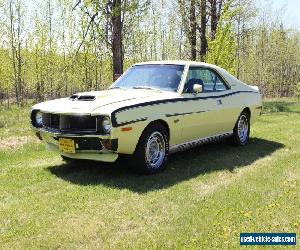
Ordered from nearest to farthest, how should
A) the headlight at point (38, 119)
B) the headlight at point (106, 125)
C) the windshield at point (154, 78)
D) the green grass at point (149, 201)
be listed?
the green grass at point (149, 201), the headlight at point (106, 125), the headlight at point (38, 119), the windshield at point (154, 78)

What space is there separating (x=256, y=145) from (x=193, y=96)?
8.11 ft

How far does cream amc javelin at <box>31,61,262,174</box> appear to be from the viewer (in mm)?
5832

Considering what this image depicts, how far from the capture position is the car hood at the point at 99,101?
5.89 meters

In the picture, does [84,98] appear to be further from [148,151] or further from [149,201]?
[149,201]

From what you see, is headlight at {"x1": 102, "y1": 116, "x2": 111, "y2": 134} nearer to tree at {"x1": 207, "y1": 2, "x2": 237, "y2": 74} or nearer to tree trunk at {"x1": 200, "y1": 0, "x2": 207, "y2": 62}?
tree at {"x1": 207, "y1": 2, "x2": 237, "y2": 74}

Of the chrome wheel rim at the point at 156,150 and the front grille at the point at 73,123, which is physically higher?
the front grille at the point at 73,123

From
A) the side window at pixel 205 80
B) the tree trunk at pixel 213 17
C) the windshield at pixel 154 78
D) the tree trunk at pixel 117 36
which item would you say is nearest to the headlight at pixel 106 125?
the windshield at pixel 154 78

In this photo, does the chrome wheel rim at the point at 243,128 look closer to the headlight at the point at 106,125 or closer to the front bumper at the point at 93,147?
the front bumper at the point at 93,147

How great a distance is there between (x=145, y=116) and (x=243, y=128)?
3.55m

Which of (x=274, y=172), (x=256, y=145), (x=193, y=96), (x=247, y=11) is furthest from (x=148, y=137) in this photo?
(x=247, y=11)

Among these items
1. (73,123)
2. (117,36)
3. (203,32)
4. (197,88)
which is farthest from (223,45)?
(73,123)

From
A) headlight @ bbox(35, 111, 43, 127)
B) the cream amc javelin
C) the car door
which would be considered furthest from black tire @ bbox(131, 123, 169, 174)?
headlight @ bbox(35, 111, 43, 127)

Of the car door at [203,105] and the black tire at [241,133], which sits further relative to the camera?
the black tire at [241,133]

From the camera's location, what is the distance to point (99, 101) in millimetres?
6062
